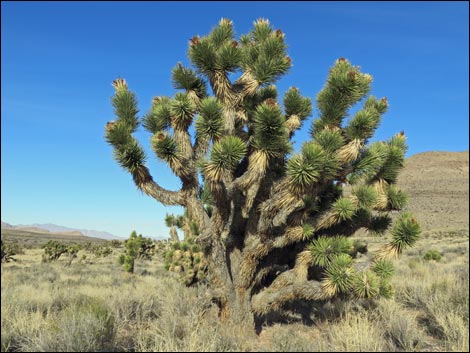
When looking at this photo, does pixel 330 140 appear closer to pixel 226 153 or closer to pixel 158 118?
pixel 226 153

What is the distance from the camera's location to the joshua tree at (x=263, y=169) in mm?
6484

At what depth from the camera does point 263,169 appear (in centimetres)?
646

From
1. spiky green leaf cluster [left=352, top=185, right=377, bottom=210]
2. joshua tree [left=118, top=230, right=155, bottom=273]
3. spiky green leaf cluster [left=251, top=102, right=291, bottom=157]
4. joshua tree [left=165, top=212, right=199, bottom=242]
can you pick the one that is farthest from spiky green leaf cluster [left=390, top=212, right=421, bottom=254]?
joshua tree [left=118, top=230, right=155, bottom=273]

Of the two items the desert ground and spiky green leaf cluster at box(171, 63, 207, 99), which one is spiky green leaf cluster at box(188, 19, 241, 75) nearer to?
spiky green leaf cluster at box(171, 63, 207, 99)

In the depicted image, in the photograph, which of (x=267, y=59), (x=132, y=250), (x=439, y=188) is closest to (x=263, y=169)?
(x=267, y=59)

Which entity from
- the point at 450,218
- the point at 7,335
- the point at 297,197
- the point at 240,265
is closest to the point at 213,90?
the point at 297,197

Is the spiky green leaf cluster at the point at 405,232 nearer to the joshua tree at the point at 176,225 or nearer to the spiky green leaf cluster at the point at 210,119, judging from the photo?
the spiky green leaf cluster at the point at 210,119

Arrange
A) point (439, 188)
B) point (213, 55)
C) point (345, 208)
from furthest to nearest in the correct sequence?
1. point (439, 188)
2. point (213, 55)
3. point (345, 208)

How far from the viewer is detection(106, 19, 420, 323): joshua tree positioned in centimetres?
648

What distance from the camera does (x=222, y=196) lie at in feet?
22.1

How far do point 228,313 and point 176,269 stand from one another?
6.50 meters

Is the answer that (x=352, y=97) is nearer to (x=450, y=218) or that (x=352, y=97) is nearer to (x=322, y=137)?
(x=322, y=137)

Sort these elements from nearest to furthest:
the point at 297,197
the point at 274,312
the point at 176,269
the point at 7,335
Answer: the point at 7,335 < the point at 297,197 < the point at 274,312 < the point at 176,269

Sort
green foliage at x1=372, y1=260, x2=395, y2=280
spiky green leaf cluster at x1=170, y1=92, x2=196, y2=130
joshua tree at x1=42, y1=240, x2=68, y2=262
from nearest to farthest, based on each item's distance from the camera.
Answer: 1. spiky green leaf cluster at x1=170, y1=92, x2=196, y2=130
2. green foliage at x1=372, y1=260, x2=395, y2=280
3. joshua tree at x1=42, y1=240, x2=68, y2=262
